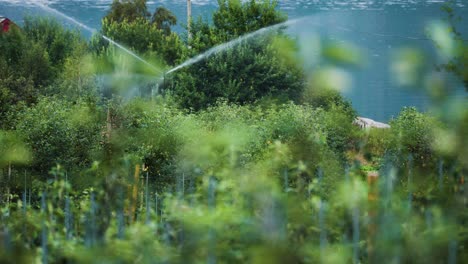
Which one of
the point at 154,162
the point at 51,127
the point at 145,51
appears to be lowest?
the point at 145,51

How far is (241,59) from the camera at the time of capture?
2448 cm

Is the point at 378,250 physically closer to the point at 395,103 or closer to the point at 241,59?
the point at 241,59

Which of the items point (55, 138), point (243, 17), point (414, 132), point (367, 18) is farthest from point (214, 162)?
point (367, 18)

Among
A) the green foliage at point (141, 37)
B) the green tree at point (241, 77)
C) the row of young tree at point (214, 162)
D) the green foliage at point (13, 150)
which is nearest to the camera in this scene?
the row of young tree at point (214, 162)

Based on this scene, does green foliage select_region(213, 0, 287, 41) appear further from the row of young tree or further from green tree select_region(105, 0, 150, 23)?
green tree select_region(105, 0, 150, 23)

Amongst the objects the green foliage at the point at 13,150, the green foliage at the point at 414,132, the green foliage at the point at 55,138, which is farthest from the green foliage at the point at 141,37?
the green foliage at the point at 13,150

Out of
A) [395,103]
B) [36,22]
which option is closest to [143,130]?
[36,22]

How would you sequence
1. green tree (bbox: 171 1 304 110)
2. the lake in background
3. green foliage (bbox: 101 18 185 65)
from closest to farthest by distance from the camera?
green tree (bbox: 171 1 304 110) → green foliage (bbox: 101 18 185 65) → the lake in background

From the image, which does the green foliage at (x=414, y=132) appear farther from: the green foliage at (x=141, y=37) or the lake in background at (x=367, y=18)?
the lake in background at (x=367, y=18)

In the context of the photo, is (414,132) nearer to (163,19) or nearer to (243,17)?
(243,17)

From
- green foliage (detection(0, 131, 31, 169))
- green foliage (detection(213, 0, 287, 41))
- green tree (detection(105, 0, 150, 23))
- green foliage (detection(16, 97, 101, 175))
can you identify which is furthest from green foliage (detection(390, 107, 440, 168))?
green tree (detection(105, 0, 150, 23))

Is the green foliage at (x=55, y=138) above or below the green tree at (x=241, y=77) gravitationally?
above

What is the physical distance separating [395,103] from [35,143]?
34.9 meters

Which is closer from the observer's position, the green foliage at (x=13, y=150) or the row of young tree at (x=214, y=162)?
the row of young tree at (x=214, y=162)
